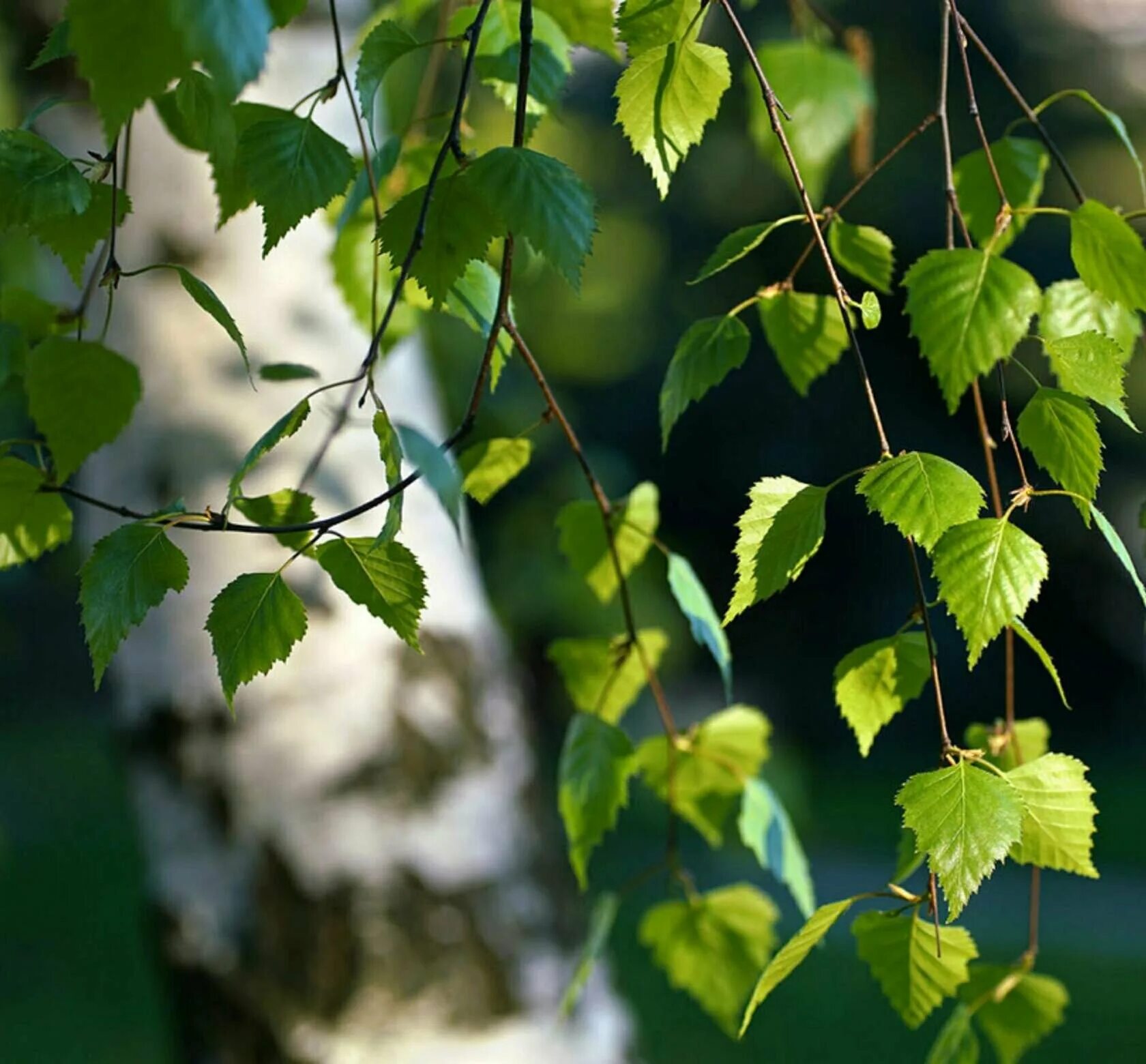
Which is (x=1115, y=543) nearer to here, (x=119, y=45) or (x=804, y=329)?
(x=804, y=329)

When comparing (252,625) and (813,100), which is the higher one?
(813,100)

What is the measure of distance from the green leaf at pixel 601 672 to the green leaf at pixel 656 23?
0.37 metres

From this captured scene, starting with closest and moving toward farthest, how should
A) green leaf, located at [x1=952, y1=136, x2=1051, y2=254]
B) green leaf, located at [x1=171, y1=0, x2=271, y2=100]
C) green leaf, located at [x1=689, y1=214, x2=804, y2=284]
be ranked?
1. green leaf, located at [x1=171, y1=0, x2=271, y2=100]
2. green leaf, located at [x1=689, y1=214, x2=804, y2=284]
3. green leaf, located at [x1=952, y1=136, x2=1051, y2=254]

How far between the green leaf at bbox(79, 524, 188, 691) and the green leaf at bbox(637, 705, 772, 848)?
0.39 meters

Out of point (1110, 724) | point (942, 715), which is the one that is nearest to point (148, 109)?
point (942, 715)

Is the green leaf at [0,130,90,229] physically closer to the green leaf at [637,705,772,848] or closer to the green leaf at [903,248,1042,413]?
the green leaf at [903,248,1042,413]

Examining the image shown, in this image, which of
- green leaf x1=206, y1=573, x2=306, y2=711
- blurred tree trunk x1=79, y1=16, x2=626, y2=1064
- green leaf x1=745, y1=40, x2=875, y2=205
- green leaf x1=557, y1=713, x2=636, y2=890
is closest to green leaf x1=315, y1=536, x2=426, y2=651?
green leaf x1=206, y1=573, x2=306, y2=711

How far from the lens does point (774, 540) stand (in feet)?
1.56

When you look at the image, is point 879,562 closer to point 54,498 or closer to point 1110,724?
point 1110,724

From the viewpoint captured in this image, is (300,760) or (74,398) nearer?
(74,398)

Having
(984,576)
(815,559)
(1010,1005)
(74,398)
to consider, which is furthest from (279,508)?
(815,559)

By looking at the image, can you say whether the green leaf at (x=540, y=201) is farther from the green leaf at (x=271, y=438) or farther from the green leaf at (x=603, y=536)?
the green leaf at (x=603, y=536)

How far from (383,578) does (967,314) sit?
227 millimetres

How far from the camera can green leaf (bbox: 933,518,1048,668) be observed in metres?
0.43
